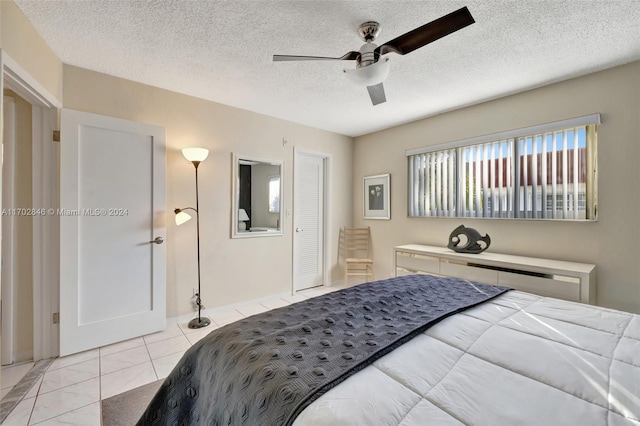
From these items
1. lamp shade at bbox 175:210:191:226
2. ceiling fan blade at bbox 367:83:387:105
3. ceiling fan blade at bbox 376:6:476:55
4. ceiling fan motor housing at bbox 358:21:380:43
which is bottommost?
lamp shade at bbox 175:210:191:226

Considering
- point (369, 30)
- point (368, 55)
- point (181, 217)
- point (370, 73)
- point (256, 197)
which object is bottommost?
point (181, 217)

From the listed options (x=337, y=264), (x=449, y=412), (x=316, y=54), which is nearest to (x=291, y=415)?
(x=449, y=412)

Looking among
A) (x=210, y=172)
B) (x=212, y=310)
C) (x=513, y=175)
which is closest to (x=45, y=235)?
(x=210, y=172)

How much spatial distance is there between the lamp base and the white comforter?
2515 millimetres

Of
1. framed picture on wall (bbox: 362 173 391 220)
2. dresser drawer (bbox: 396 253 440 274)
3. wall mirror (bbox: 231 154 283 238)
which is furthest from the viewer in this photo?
framed picture on wall (bbox: 362 173 391 220)

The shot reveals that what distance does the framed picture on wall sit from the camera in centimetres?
429

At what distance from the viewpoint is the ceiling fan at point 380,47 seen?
4.71ft

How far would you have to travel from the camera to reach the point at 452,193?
356 centimetres

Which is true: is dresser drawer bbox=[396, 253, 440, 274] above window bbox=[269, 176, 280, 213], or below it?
below

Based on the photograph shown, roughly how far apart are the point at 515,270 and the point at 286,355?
2.53m

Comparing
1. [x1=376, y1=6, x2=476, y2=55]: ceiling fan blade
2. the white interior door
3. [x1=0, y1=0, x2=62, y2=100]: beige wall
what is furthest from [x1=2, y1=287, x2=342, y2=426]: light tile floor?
[x1=376, y1=6, x2=476, y2=55]: ceiling fan blade

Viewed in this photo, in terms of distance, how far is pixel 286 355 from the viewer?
3.38 feet

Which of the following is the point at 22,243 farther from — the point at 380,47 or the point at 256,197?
the point at 380,47

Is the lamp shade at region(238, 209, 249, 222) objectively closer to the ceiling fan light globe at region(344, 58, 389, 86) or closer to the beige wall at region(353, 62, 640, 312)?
the ceiling fan light globe at region(344, 58, 389, 86)
